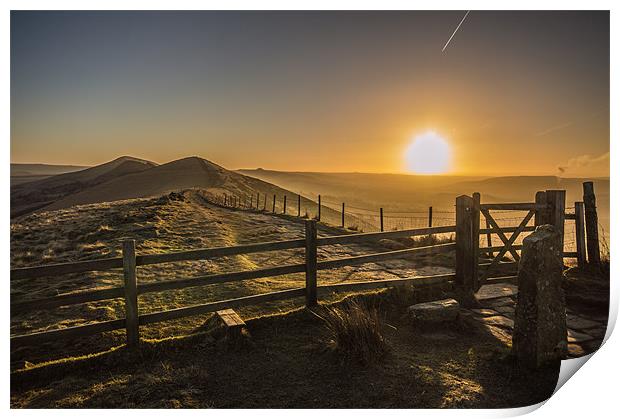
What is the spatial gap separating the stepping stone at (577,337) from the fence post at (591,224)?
11.8 ft

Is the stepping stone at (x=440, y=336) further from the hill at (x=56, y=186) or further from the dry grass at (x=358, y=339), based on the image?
the hill at (x=56, y=186)

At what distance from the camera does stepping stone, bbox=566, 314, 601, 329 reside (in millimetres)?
5639

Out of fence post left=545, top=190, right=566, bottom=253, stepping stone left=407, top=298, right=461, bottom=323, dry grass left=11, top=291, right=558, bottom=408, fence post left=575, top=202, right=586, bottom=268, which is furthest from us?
fence post left=575, top=202, right=586, bottom=268

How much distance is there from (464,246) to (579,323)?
1922 mm

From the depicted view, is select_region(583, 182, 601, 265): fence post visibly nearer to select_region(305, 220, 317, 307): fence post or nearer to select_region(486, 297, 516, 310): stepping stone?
select_region(486, 297, 516, 310): stepping stone

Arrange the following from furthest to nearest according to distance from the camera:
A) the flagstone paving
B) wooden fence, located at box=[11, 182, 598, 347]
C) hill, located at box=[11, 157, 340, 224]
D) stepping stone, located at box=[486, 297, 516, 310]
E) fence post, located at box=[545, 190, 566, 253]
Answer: hill, located at box=[11, 157, 340, 224] → fence post, located at box=[545, 190, 566, 253] → stepping stone, located at box=[486, 297, 516, 310] → the flagstone paving → wooden fence, located at box=[11, 182, 598, 347]

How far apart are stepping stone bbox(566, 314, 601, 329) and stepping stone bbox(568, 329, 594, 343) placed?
0.71 ft

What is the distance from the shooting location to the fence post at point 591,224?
26.9ft

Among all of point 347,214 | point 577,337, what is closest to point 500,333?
point 577,337

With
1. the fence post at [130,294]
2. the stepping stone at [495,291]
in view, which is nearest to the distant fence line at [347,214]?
the stepping stone at [495,291]

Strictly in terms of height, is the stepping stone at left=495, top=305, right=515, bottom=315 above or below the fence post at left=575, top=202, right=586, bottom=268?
below

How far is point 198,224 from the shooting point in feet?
49.1

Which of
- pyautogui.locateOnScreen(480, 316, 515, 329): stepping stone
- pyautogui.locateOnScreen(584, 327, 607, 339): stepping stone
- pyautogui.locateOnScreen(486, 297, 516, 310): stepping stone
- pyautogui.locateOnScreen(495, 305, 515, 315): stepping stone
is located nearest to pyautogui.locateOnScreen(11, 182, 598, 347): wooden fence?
pyautogui.locateOnScreen(486, 297, 516, 310): stepping stone
